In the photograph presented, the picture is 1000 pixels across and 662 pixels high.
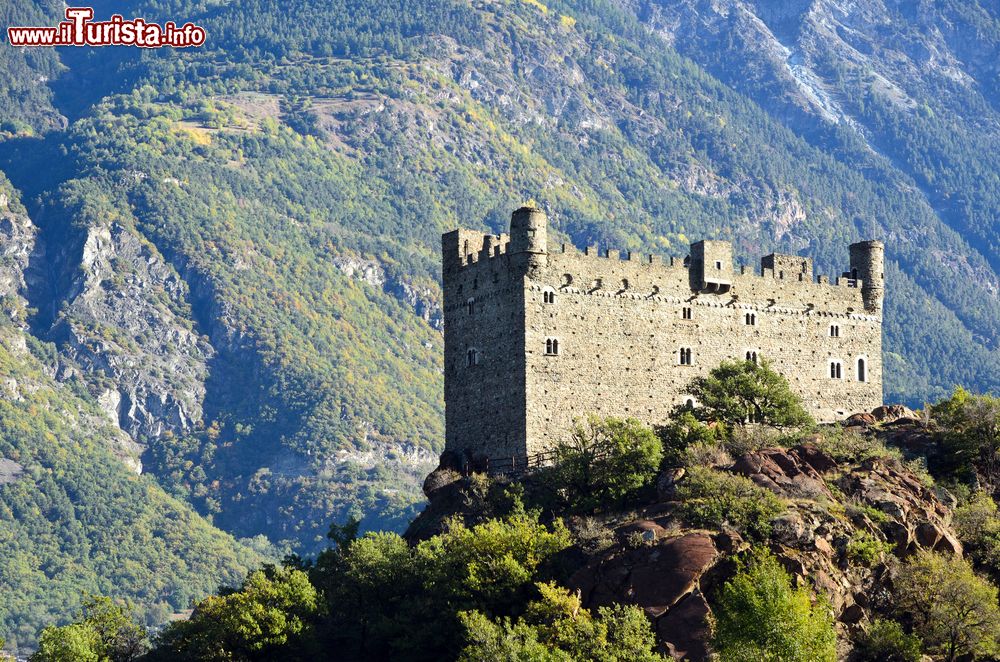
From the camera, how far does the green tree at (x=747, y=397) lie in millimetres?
112562

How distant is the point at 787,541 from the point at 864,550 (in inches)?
178

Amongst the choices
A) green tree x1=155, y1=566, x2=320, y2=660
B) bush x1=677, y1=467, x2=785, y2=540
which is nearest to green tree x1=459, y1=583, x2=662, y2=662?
bush x1=677, y1=467, x2=785, y2=540

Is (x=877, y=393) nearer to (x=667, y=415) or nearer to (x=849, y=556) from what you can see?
(x=667, y=415)

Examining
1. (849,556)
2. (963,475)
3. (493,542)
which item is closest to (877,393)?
(963,475)

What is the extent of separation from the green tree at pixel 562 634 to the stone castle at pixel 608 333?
56.5 ft

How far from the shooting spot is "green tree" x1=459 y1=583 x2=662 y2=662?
9000 centimetres

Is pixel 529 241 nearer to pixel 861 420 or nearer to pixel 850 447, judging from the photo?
pixel 850 447

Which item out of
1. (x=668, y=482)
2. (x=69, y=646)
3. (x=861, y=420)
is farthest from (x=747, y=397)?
(x=69, y=646)

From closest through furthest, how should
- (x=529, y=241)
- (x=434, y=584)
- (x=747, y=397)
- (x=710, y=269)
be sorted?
(x=434, y=584) → (x=529, y=241) → (x=747, y=397) → (x=710, y=269)

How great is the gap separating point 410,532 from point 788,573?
96.7ft

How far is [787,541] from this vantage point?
98.2 metres

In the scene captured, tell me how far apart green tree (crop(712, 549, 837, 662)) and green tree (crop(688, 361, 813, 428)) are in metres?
21.8

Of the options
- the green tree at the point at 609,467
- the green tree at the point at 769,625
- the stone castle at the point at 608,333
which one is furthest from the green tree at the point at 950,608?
the stone castle at the point at 608,333

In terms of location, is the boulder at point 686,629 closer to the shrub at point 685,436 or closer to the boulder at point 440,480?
the shrub at point 685,436
